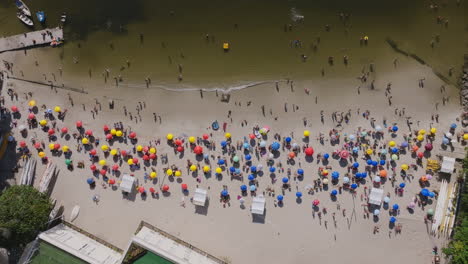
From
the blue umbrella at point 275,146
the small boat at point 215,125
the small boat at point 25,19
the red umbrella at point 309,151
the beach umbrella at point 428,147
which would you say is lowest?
the red umbrella at point 309,151

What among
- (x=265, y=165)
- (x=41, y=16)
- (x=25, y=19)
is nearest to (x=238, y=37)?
(x=265, y=165)

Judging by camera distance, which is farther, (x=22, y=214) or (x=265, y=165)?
(x=265, y=165)

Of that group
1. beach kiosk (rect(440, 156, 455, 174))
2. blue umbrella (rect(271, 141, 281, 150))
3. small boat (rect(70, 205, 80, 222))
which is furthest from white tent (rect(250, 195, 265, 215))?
small boat (rect(70, 205, 80, 222))

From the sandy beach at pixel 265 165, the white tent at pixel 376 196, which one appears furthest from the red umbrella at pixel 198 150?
the white tent at pixel 376 196

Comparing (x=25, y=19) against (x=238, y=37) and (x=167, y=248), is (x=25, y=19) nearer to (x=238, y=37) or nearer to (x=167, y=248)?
(x=238, y=37)

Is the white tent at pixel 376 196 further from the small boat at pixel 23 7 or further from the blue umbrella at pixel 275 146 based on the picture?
the small boat at pixel 23 7

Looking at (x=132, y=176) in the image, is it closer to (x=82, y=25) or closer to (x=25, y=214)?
(x=25, y=214)
